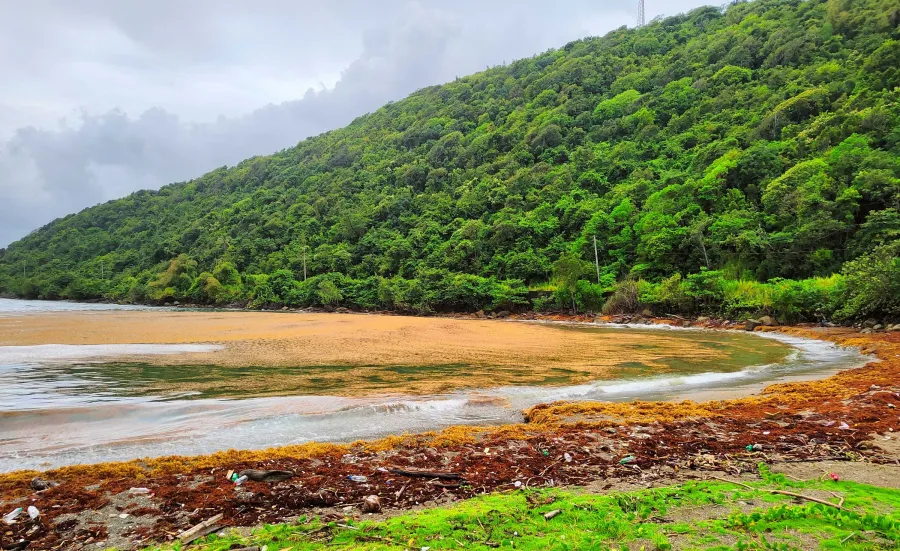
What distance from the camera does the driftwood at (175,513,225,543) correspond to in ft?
12.6

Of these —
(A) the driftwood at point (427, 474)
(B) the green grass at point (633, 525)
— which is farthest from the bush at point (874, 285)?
(A) the driftwood at point (427, 474)

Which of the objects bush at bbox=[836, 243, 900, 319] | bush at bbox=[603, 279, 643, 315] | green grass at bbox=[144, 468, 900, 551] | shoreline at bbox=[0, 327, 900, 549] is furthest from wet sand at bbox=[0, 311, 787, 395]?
bush at bbox=[603, 279, 643, 315]

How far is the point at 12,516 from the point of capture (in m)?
4.34

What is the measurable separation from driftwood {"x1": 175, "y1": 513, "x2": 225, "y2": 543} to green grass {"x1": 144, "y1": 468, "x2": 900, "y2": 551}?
197 mm

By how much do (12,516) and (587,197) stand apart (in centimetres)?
6332

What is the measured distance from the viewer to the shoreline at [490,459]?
4.60 m

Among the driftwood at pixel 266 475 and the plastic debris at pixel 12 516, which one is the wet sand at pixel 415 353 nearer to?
the driftwood at pixel 266 475

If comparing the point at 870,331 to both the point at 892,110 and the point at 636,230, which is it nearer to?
the point at 636,230

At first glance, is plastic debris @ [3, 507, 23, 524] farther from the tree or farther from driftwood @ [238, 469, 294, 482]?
the tree

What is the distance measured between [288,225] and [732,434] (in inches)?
3633

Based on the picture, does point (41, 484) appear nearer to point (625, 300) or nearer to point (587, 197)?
point (625, 300)

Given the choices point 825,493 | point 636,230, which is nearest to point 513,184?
point 636,230

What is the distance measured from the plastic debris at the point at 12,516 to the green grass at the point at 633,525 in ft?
7.30

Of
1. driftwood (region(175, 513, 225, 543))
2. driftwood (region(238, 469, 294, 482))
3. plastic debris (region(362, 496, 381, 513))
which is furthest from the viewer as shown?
driftwood (region(238, 469, 294, 482))
